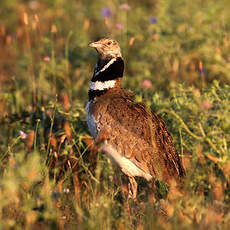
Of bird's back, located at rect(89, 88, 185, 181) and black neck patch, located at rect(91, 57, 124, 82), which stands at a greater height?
black neck patch, located at rect(91, 57, 124, 82)

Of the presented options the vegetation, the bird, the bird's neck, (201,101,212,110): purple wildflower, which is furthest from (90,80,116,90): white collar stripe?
(201,101,212,110): purple wildflower

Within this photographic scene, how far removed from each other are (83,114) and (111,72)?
24.2 inches

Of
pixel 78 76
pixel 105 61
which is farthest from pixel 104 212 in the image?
pixel 78 76

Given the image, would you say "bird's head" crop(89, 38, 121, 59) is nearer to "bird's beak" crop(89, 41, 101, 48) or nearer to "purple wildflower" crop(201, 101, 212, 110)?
"bird's beak" crop(89, 41, 101, 48)

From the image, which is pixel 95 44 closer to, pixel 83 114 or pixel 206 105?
pixel 83 114

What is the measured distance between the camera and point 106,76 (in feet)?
17.1

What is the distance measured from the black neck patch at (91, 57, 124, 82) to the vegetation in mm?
358

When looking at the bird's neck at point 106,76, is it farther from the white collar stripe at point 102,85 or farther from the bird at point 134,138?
the bird at point 134,138

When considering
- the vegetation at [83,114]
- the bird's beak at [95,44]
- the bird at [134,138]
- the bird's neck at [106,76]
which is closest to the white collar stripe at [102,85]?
the bird's neck at [106,76]

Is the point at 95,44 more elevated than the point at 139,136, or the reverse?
the point at 95,44

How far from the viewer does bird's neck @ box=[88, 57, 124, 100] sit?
5160mm

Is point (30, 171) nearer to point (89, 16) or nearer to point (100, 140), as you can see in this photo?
point (100, 140)

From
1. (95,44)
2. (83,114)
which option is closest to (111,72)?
(95,44)

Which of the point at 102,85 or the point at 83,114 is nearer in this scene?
the point at 102,85
